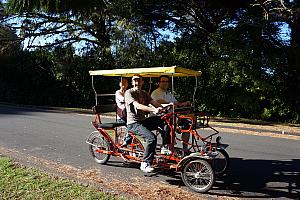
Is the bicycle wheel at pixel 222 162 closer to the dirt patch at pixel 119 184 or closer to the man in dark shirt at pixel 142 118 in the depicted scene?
the dirt patch at pixel 119 184

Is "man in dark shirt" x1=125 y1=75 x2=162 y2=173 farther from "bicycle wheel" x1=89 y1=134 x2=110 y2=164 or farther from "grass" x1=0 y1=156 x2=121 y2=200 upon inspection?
"grass" x1=0 y1=156 x2=121 y2=200

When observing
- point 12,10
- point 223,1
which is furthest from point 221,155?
point 223,1

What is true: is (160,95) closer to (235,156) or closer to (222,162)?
(222,162)

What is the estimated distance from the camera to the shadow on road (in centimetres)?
518

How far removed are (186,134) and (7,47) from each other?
19.6 meters

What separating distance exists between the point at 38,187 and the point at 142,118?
2.11 metres

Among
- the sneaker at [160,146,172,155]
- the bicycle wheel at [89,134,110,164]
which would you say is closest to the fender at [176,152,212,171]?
the sneaker at [160,146,172,155]

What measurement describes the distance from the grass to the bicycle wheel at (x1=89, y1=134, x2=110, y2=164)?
137cm

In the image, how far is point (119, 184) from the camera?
5367 mm

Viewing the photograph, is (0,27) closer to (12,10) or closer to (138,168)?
(138,168)

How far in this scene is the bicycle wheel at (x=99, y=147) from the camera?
6.71 metres

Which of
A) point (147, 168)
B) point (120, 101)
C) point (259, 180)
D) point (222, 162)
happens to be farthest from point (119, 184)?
point (259, 180)

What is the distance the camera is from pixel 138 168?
642 cm

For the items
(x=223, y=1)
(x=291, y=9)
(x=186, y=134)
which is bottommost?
(x=186, y=134)
